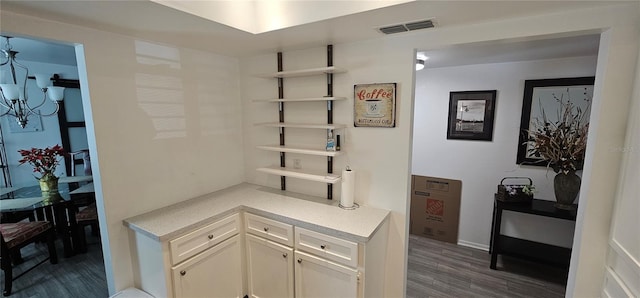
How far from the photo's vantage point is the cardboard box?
11.3 ft

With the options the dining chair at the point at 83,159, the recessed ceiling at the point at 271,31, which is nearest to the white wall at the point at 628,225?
the recessed ceiling at the point at 271,31

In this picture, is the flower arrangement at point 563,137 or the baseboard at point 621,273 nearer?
the baseboard at point 621,273

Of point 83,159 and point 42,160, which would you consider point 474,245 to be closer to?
point 42,160

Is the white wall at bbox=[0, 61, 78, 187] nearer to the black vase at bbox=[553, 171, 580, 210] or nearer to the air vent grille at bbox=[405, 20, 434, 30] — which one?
the air vent grille at bbox=[405, 20, 434, 30]

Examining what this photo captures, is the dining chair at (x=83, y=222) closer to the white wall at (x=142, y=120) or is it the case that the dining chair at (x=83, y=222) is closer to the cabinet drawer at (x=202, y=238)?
the white wall at (x=142, y=120)

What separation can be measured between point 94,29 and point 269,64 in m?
1.29

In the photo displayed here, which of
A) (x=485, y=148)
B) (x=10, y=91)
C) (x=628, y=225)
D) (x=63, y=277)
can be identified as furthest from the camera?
(x=485, y=148)

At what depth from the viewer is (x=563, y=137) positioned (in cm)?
255

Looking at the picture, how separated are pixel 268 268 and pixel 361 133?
4.41ft

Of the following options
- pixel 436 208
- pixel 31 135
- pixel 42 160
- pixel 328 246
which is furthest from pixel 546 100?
pixel 31 135

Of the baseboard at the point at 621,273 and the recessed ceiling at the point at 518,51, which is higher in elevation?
the recessed ceiling at the point at 518,51

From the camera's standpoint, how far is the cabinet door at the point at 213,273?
1.85 m

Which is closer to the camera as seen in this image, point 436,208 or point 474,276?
point 474,276

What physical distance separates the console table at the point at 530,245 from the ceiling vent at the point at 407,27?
2.15 meters
